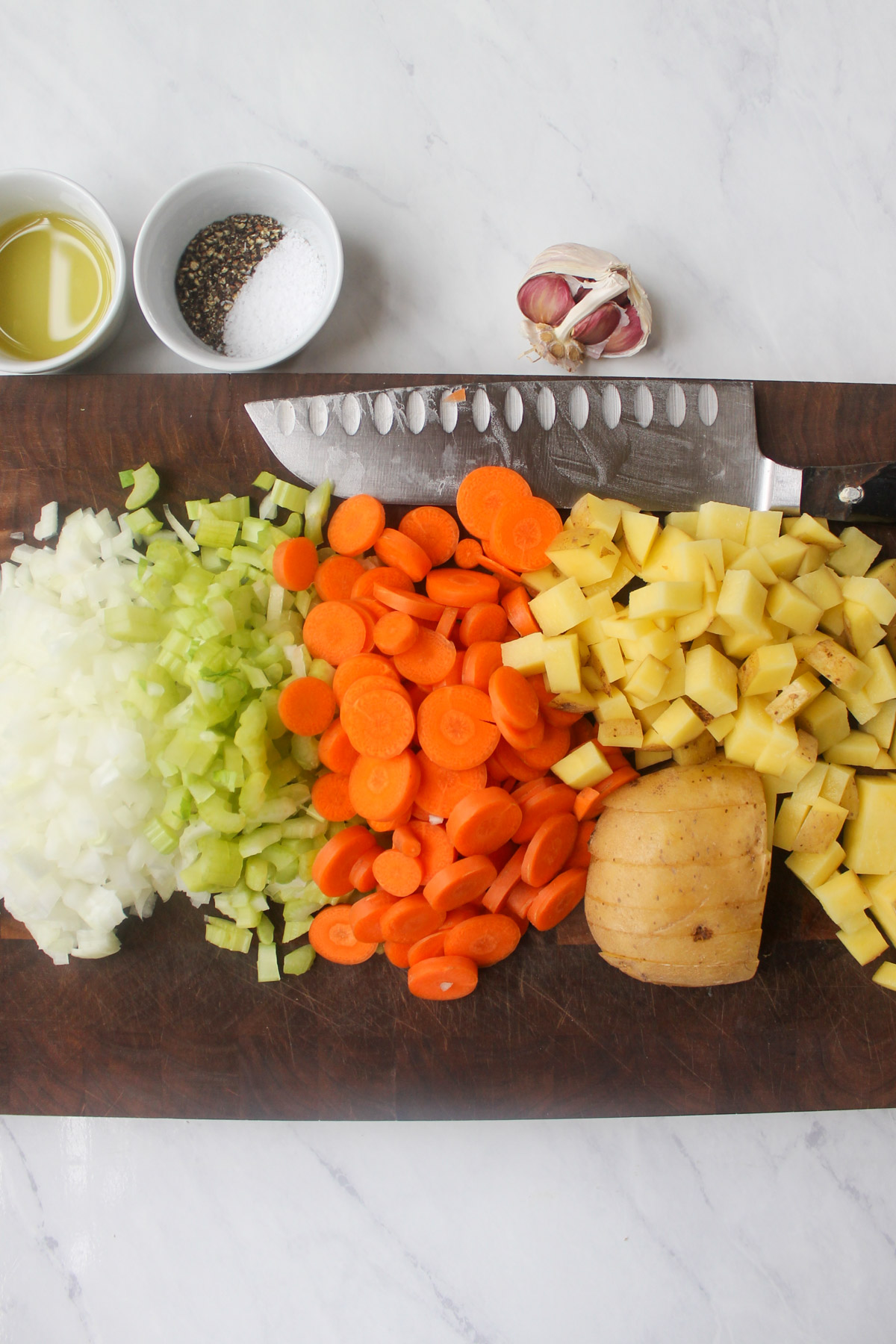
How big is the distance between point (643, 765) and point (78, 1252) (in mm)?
1960

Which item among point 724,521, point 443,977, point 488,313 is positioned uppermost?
point 488,313

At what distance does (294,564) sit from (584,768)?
840 millimetres

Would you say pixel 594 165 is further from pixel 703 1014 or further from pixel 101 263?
pixel 703 1014

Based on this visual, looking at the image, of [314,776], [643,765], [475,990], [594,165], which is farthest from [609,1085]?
[594,165]

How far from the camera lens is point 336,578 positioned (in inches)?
80.1

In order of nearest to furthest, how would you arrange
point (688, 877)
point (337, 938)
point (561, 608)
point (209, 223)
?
point (688, 877) < point (561, 608) < point (337, 938) < point (209, 223)

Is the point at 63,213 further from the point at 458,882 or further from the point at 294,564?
the point at 458,882

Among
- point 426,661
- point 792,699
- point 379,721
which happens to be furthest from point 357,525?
point 792,699

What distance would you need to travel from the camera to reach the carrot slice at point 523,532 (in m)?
2.01

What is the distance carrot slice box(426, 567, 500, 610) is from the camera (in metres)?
1.98

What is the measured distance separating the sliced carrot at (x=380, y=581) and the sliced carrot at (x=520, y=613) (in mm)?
248

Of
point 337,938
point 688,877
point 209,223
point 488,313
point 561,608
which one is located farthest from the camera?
point 488,313

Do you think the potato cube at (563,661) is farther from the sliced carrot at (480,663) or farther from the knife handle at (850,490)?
the knife handle at (850,490)

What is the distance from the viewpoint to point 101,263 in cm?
209
